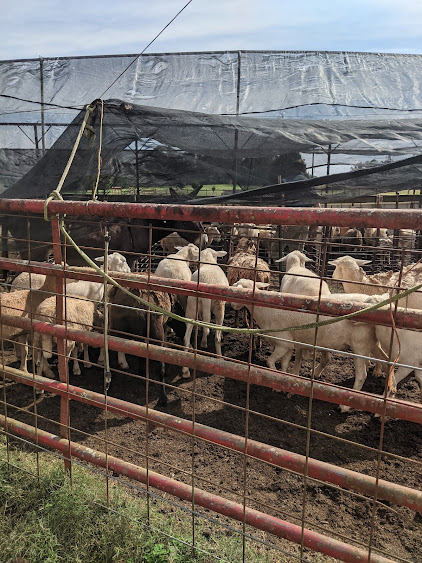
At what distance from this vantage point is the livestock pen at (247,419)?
2102 mm

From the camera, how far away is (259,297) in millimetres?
2424

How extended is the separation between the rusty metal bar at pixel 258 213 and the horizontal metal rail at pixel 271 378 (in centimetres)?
73

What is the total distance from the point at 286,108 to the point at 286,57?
211 cm

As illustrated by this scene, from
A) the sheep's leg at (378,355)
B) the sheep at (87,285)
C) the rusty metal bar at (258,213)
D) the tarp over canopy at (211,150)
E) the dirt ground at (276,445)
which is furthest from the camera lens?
the tarp over canopy at (211,150)

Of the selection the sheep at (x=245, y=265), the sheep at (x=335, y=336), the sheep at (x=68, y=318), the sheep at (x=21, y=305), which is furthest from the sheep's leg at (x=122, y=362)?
the sheep at (x=245, y=265)

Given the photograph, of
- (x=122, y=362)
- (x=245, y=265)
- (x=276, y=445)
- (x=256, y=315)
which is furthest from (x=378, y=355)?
(x=122, y=362)

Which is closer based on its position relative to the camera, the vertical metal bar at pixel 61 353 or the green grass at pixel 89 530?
the green grass at pixel 89 530

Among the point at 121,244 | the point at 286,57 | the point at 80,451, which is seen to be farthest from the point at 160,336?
the point at 286,57

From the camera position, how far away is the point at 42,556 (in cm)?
270

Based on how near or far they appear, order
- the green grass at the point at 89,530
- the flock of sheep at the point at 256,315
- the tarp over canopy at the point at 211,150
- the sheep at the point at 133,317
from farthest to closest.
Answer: the tarp over canopy at the point at 211,150
the sheep at the point at 133,317
the flock of sheep at the point at 256,315
the green grass at the point at 89,530

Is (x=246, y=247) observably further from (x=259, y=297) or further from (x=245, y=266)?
(x=259, y=297)

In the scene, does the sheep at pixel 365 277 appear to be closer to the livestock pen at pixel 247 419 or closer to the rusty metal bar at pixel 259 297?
the livestock pen at pixel 247 419

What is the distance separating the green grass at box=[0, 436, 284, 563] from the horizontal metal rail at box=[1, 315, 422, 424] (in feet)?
3.32

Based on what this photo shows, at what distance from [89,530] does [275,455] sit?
1381 millimetres
